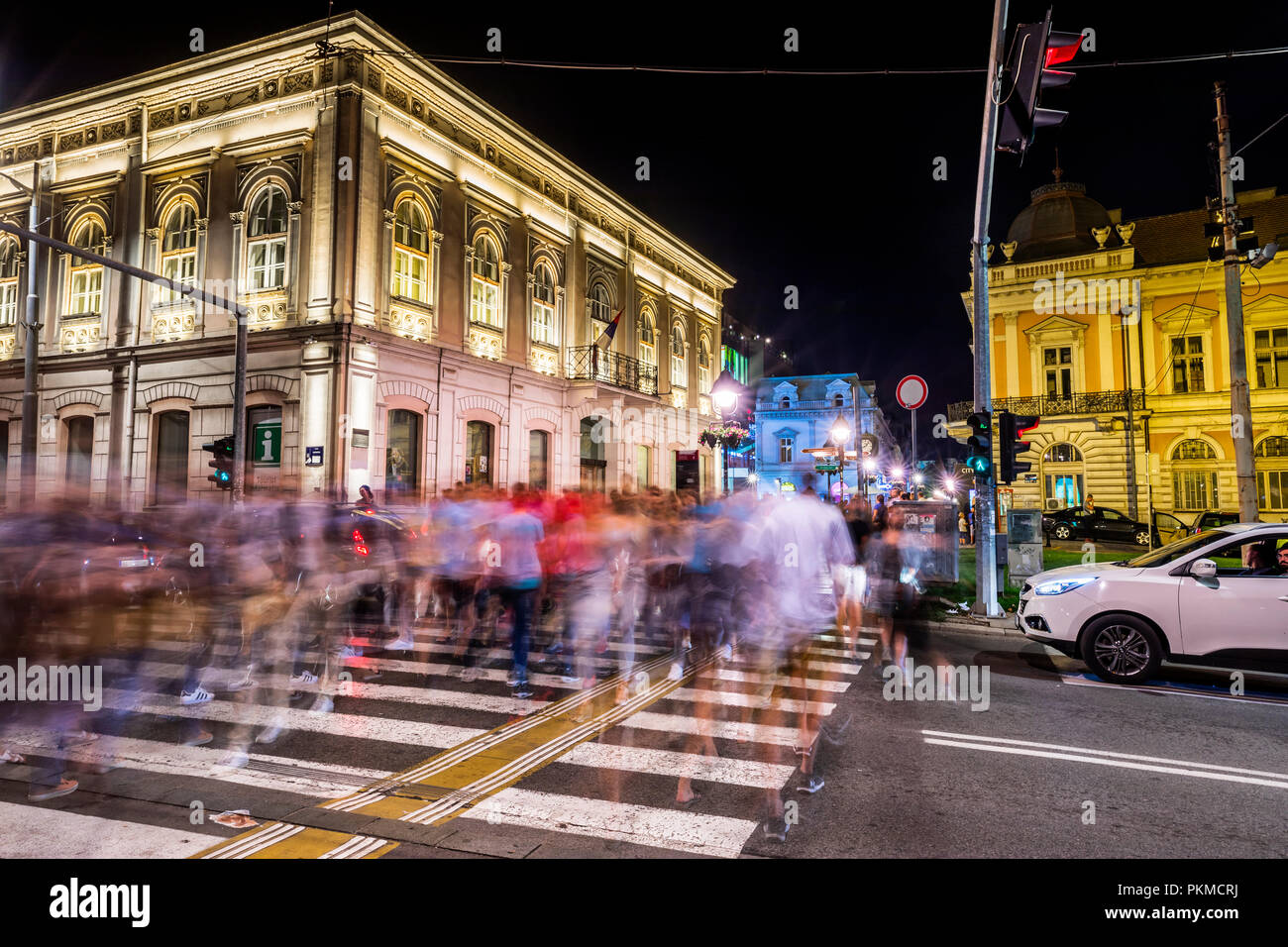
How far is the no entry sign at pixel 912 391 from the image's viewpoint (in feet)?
57.8

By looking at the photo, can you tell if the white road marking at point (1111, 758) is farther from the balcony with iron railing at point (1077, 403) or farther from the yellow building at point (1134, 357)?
the balcony with iron railing at point (1077, 403)

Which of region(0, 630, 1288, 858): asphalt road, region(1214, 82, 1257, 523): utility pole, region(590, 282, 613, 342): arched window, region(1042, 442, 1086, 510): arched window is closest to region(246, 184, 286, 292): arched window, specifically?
region(590, 282, 613, 342): arched window

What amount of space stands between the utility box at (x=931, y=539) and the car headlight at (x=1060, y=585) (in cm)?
670

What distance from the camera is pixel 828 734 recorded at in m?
6.12

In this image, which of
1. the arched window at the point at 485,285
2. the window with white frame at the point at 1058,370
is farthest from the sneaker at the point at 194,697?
the window with white frame at the point at 1058,370

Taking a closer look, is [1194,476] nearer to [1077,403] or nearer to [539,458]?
[1077,403]

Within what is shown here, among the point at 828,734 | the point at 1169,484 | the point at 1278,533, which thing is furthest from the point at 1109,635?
the point at 1169,484

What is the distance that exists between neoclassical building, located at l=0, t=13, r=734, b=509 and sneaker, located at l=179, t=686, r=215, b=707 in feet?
34.4

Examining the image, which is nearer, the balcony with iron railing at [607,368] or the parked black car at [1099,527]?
the balcony with iron railing at [607,368]

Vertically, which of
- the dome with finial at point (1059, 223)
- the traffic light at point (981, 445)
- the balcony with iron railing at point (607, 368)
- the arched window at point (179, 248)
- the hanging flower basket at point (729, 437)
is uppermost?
the dome with finial at point (1059, 223)

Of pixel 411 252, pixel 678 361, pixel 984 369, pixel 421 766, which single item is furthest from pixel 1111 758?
pixel 678 361

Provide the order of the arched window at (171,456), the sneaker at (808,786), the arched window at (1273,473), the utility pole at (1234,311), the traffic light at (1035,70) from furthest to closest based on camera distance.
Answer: the arched window at (1273,473) < the arched window at (171,456) < the utility pole at (1234,311) < the traffic light at (1035,70) < the sneaker at (808,786)
